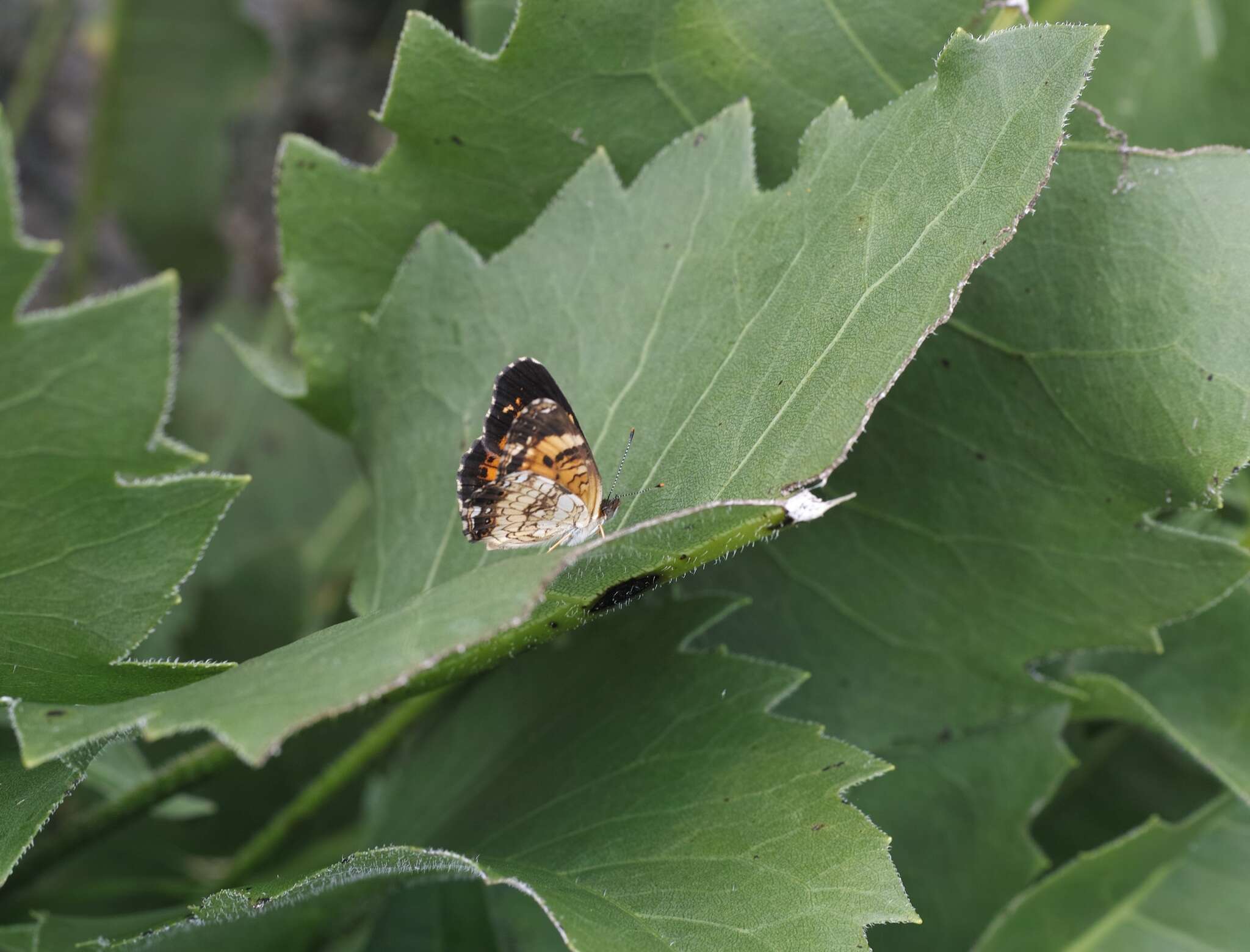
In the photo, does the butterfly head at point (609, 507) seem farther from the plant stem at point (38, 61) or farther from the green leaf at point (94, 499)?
the plant stem at point (38, 61)

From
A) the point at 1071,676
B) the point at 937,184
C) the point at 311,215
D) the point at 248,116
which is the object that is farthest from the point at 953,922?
the point at 248,116

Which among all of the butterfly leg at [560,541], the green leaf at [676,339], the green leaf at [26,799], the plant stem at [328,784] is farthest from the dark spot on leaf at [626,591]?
the plant stem at [328,784]

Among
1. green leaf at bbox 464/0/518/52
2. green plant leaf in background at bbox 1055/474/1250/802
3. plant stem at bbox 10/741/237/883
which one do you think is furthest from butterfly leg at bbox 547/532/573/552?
green leaf at bbox 464/0/518/52

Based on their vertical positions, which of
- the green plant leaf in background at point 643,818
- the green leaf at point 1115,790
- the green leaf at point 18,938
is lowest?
the green leaf at point 1115,790

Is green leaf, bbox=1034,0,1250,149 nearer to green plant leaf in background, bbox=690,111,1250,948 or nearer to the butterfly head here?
green plant leaf in background, bbox=690,111,1250,948

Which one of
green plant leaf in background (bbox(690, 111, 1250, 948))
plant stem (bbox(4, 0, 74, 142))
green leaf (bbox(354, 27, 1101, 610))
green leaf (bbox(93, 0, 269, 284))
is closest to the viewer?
green leaf (bbox(354, 27, 1101, 610))

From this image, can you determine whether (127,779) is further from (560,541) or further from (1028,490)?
(1028,490)
